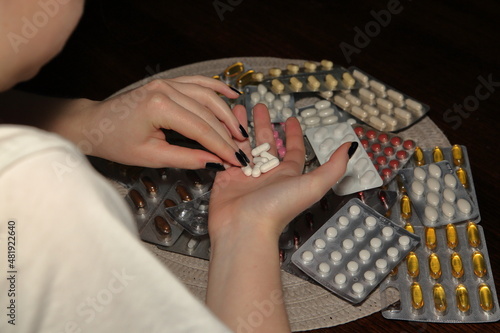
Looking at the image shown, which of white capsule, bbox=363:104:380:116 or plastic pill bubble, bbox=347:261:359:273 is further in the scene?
white capsule, bbox=363:104:380:116

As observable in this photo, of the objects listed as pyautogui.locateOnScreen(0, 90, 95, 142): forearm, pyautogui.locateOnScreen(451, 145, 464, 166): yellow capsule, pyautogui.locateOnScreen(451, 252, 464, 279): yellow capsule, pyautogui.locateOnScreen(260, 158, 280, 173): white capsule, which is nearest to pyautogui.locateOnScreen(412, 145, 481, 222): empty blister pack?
pyautogui.locateOnScreen(451, 145, 464, 166): yellow capsule

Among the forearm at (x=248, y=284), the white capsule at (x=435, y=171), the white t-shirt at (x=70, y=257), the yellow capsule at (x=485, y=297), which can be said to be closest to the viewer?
the white t-shirt at (x=70, y=257)

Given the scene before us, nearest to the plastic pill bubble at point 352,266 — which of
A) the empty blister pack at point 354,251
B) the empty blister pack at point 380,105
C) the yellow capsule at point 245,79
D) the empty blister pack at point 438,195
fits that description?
the empty blister pack at point 354,251

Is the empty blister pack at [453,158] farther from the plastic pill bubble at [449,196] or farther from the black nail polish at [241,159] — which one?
the black nail polish at [241,159]

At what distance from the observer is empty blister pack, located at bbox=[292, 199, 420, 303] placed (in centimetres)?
65

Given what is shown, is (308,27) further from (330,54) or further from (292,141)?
(292,141)

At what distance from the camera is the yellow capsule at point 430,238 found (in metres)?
0.68

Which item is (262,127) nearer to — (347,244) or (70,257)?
(347,244)

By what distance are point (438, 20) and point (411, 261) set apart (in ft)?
1.48

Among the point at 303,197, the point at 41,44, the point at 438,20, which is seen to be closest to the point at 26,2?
the point at 41,44

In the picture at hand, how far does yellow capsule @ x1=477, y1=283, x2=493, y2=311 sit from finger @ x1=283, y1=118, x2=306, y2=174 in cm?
22

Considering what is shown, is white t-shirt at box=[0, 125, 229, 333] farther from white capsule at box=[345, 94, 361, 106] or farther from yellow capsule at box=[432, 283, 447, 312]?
white capsule at box=[345, 94, 361, 106]

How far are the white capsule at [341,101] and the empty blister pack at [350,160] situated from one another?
0.05m

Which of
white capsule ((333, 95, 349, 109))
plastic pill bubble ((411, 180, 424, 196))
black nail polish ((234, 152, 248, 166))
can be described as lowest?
black nail polish ((234, 152, 248, 166))
